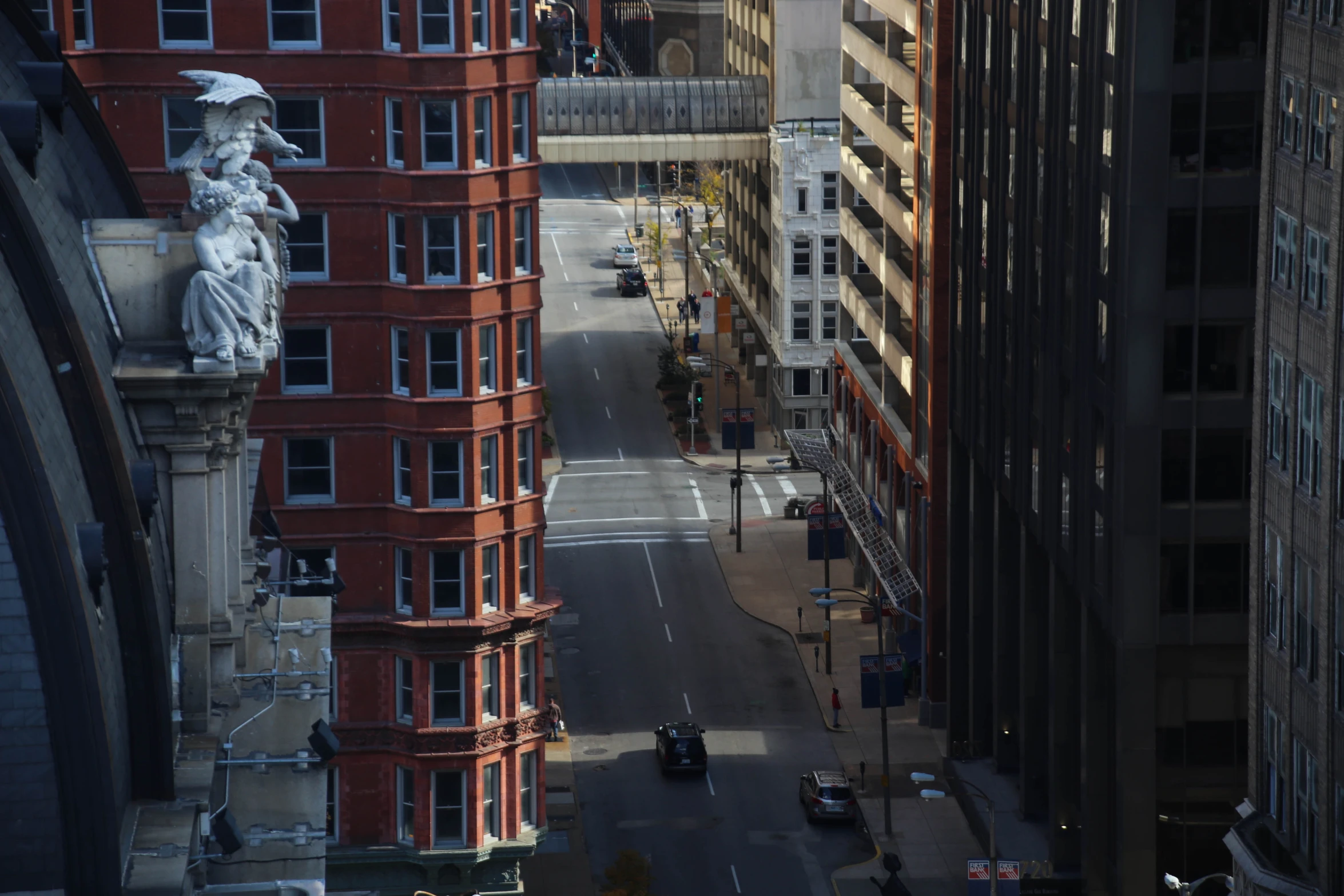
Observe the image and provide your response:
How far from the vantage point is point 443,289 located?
7488cm

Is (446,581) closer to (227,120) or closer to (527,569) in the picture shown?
(527,569)

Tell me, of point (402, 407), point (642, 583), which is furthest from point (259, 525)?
point (642, 583)

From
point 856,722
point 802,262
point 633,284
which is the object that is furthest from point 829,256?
point 633,284

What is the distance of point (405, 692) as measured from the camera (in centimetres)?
7831

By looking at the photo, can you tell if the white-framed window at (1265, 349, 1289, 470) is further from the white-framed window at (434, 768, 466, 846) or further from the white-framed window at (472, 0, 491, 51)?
the white-framed window at (434, 768, 466, 846)

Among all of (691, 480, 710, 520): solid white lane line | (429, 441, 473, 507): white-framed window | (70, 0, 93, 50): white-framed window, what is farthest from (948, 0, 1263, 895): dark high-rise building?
(691, 480, 710, 520): solid white lane line

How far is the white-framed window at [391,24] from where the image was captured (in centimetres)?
7331

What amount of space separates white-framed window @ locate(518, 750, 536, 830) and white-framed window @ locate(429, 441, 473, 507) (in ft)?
30.6

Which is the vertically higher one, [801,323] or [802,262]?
[802,262]

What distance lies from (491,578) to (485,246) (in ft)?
36.0

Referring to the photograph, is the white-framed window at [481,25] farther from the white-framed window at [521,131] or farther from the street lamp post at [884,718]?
the street lamp post at [884,718]

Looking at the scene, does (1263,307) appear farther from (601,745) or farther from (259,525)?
(601,745)

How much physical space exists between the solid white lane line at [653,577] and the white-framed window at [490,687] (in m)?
41.0

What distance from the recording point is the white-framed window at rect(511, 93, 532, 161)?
75750mm
